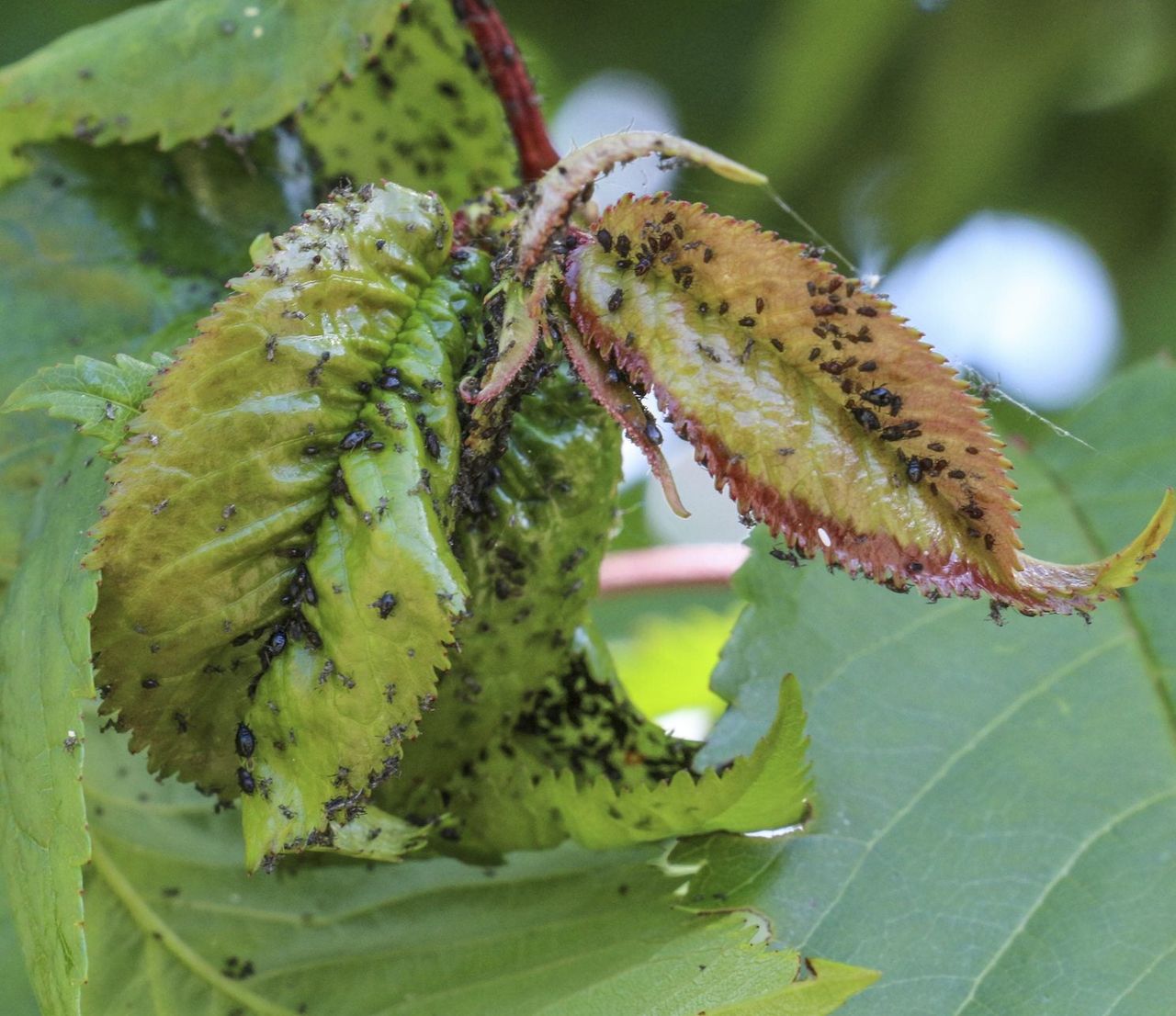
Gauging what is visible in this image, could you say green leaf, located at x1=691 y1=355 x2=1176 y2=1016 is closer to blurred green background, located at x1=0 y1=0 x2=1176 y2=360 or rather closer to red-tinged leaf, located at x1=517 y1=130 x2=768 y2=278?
red-tinged leaf, located at x1=517 y1=130 x2=768 y2=278

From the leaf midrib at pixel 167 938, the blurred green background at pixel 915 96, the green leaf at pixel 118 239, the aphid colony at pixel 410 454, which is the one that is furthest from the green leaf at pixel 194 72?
the blurred green background at pixel 915 96

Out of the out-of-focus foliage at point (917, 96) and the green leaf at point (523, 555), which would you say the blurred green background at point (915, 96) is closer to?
the out-of-focus foliage at point (917, 96)

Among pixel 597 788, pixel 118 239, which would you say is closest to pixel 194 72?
pixel 118 239

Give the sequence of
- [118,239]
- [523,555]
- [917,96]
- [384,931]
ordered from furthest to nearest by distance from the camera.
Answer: [917,96] → [118,239] → [384,931] → [523,555]

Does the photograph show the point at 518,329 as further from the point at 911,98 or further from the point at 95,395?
the point at 911,98

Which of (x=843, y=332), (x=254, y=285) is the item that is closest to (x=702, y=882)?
(x=843, y=332)

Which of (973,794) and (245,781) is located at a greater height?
(245,781)

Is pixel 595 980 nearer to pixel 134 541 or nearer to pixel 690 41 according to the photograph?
pixel 134 541
